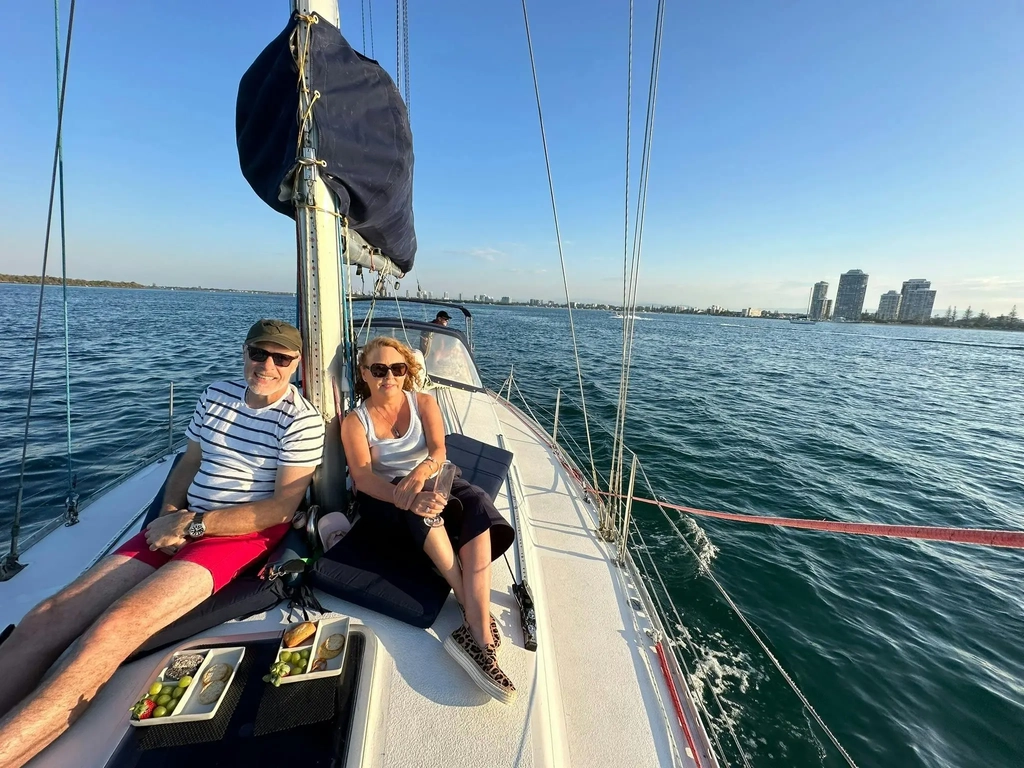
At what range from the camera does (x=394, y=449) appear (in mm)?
2340

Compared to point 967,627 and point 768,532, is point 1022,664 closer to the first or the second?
point 967,627

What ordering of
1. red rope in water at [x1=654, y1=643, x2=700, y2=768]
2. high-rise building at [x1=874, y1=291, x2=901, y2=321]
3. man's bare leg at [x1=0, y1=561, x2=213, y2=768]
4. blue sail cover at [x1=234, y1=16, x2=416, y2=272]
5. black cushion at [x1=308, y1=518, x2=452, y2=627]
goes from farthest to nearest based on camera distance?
high-rise building at [x1=874, y1=291, x2=901, y2=321] → blue sail cover at [x1=234, y1=16, x2=416, y2=272] → black cushion at [x1=308, y1=518, x2=452, y2=627] → red rope in water at [x1=654, y1=643, x2=700, y2=768] → man's bare leg at [x1=0, y1=561, x2=213, y2=768]

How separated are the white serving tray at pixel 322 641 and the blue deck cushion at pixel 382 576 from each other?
18 centimetres

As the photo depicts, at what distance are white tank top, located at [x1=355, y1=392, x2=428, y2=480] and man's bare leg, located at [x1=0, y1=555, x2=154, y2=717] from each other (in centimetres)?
109

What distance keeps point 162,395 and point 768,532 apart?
41.6 ft

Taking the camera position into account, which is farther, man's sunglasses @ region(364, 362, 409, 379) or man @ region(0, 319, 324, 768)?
man's sunglasses @ region(364, 362, 409, 379)

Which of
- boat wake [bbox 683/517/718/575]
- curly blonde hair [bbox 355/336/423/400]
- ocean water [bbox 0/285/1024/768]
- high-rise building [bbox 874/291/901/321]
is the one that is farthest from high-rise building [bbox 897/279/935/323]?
curly blonde hair [bbox 355/336/423/400]

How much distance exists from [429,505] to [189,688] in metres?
1.01

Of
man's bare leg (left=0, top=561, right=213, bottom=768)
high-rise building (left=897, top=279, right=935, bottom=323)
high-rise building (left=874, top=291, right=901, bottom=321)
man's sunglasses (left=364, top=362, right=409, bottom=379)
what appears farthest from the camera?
high-rise building (left=874, top=291, right=901, bottom=321)

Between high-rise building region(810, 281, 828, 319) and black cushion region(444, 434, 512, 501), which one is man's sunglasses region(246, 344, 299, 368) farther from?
high-rise building region(810, 281, 828, 319)

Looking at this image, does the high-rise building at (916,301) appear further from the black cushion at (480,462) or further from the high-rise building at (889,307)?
the black cushion at (480,462)

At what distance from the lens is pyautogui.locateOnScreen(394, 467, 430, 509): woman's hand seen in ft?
6.64

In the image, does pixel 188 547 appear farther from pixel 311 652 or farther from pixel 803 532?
pixel 803 532

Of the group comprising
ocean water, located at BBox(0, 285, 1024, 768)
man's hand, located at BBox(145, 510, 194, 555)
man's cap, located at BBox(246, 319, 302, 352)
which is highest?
man's cap, located at BBox(246, 319, 302, 352)
